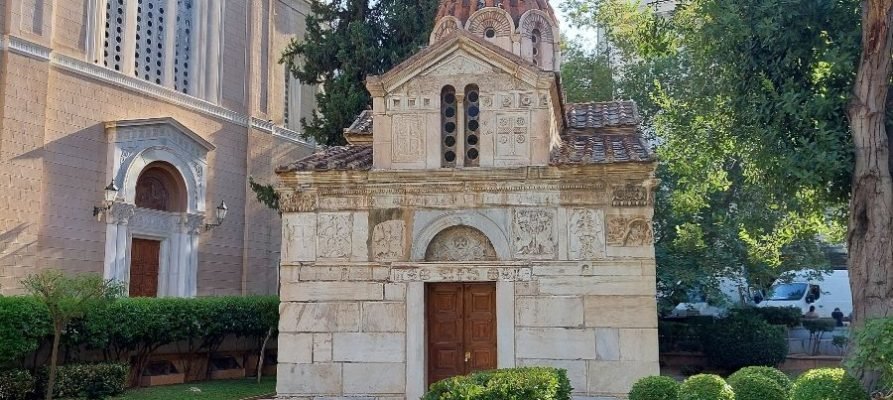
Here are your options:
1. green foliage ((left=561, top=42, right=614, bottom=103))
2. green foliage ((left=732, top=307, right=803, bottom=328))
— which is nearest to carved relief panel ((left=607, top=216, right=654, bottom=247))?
green foliage ((left=732, top=307, right=803, bottom=328))

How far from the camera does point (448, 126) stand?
1270 centimetres

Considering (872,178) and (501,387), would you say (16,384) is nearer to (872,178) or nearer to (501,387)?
(501,387)

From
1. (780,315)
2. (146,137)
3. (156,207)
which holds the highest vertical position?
(146,137)

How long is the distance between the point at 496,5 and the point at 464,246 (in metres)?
7.75

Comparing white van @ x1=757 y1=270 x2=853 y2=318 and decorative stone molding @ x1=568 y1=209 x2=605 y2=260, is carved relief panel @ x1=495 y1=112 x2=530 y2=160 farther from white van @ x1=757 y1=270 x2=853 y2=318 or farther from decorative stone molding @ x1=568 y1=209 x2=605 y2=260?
white van @ x1=757 y1=270 x2=853 y2=318

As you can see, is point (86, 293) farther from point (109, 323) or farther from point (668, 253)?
point (668, 253)

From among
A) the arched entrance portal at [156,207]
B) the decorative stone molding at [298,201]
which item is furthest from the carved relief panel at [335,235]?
the arched entrance portal at [156,207]

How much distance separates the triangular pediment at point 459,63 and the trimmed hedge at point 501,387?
4.95 metres

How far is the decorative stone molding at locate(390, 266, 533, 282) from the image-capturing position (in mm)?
12062

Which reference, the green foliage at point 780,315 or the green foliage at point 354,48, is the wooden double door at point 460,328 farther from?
the green foliage at point 780,315

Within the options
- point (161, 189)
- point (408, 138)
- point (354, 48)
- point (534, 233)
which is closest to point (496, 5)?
point (354, 48)

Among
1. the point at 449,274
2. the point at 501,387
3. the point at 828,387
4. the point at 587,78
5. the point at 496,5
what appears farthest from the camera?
the point at 587,78

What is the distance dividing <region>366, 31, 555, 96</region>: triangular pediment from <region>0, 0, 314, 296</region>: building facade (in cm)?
1013

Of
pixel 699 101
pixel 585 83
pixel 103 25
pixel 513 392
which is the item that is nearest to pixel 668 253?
pixel 699 101
